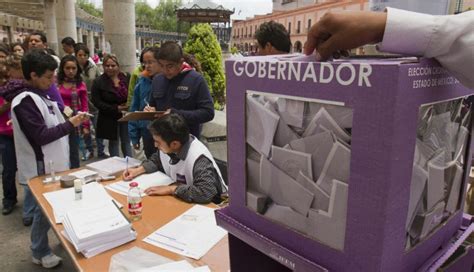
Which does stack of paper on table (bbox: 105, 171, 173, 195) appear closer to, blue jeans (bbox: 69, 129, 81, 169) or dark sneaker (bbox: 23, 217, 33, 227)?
dark sneaker (bbox: 23, 217, 33, 227)

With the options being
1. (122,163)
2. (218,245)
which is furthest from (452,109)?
(122,163)

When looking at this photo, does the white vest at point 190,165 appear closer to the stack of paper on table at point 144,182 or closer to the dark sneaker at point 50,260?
the stack of paper on table at point 144,182

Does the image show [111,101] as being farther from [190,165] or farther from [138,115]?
[190,165]

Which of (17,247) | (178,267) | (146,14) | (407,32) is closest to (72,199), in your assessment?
(178,267)

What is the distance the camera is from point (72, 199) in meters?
2.27

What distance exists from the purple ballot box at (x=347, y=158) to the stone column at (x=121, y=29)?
544cm

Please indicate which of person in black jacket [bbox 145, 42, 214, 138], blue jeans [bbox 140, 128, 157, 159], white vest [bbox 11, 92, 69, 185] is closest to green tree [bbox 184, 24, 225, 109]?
blue jeans [bbox 140, 128, 157, 159]

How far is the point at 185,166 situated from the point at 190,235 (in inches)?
30.0

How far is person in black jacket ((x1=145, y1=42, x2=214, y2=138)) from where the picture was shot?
328 centimetres

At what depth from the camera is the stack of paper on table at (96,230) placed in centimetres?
166

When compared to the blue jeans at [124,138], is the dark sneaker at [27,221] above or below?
below

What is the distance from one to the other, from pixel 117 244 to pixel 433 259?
143 cm

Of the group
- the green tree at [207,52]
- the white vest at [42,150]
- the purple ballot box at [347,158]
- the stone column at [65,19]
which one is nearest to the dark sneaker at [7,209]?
the white vest at [42,150]

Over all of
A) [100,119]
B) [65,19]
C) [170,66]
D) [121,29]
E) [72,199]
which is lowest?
[72,199]
